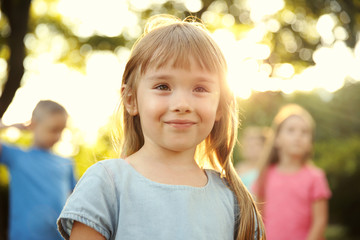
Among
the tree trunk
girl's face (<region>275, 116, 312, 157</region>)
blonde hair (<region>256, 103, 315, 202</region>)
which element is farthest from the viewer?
the tree trunk

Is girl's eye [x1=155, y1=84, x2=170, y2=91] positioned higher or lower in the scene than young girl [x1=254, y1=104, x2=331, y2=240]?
higher

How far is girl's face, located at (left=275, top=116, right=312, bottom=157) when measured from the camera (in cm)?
533

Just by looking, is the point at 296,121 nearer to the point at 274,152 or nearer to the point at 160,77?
the point at 274,152

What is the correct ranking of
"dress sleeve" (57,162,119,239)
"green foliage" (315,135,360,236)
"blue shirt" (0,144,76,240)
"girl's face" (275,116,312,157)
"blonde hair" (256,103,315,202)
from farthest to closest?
1. "green foliage" (315,135,360,236)
2. "blonde hair" (256,103,315,202)
3. "girl's face" (275,116,312,157)
4. "blue shirt" (0,144,76,240)
5. "dress sleeve" (57,162,119,239)

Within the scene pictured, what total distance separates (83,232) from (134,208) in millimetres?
203

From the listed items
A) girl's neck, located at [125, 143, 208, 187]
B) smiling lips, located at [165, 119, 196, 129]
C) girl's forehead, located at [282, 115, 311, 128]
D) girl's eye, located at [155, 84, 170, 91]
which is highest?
girl's eye, located at [155, 84, 170, 91]

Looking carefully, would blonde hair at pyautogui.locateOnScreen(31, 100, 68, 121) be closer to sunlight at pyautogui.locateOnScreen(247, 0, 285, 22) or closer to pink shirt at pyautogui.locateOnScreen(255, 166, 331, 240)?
pink shirt at pyautogui.locateOnScreen(255, 166, 331, 240)

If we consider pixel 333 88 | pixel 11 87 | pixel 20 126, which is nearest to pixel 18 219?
pixel 20 126

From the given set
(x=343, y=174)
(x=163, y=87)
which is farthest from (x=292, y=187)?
(x=343, y=174)

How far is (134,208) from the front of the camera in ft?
6.35

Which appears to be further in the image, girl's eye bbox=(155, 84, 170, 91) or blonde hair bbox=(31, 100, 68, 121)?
blonde hair bbox=(31, 100, 68, 121)

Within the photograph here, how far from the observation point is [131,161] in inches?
83.6

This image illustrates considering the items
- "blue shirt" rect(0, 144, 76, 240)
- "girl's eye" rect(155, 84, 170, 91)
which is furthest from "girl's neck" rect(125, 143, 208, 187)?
"blue shirt" rect(0, 144, 76, 240)

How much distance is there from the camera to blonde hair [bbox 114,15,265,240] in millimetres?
2086
